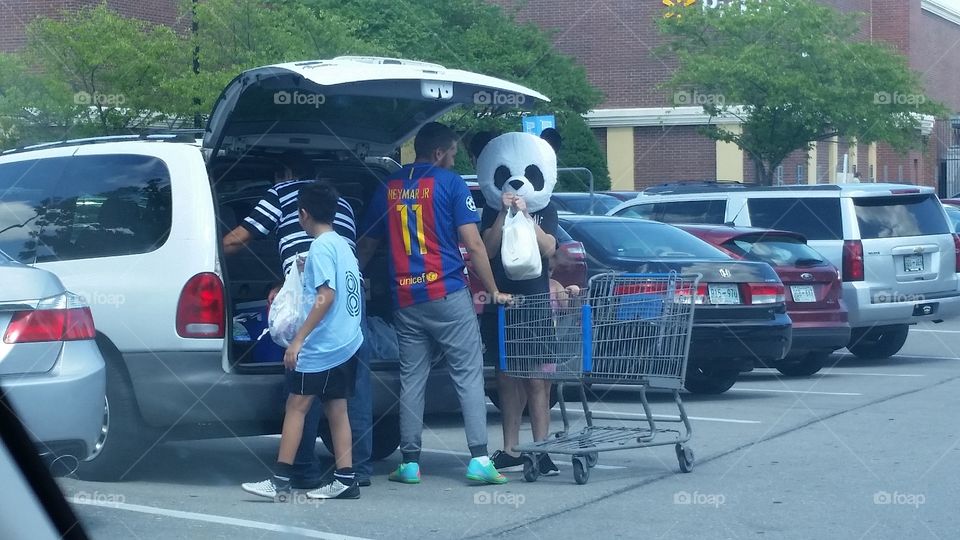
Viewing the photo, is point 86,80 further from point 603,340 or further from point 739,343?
point 603,340

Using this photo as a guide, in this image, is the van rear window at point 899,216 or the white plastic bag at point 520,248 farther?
the van rear window at point 899,216

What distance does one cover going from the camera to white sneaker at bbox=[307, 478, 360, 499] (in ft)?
21.8

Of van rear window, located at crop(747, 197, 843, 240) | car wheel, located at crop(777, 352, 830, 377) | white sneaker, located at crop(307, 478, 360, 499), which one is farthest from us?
van rear window, located at crop(747, 197, 843, 240)

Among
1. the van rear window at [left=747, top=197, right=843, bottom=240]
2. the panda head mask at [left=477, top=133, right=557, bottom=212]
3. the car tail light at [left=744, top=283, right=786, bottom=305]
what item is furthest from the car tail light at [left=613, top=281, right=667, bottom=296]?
the van rear window at [left=747, top=197, right=843, bottom=240]

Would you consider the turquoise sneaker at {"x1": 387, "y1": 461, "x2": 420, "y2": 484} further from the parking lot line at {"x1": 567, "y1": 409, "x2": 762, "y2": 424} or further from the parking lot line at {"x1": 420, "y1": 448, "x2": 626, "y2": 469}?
the parking lot line at {"x1": 567, "y1": 409, "x2": 762, "y2": 424}

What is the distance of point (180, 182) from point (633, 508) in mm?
2950

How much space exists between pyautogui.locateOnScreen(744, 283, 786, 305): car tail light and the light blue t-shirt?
5.06 metres

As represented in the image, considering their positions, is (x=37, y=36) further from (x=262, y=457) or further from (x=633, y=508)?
A: (x=633, y=508)

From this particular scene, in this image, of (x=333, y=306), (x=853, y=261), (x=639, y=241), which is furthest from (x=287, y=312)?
(x=853, y=261)

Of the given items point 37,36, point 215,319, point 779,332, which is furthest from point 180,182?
point 37,36

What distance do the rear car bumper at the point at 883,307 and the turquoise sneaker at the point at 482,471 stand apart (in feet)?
24.4

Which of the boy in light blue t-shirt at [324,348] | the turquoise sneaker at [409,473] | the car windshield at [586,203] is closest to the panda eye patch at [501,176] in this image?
the boy in light blue t-shirt at [324,348]

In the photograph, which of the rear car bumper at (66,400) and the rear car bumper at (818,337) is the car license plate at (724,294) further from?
the rear car bumper at (66,400)

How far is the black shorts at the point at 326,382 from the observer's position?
653 centimetres
